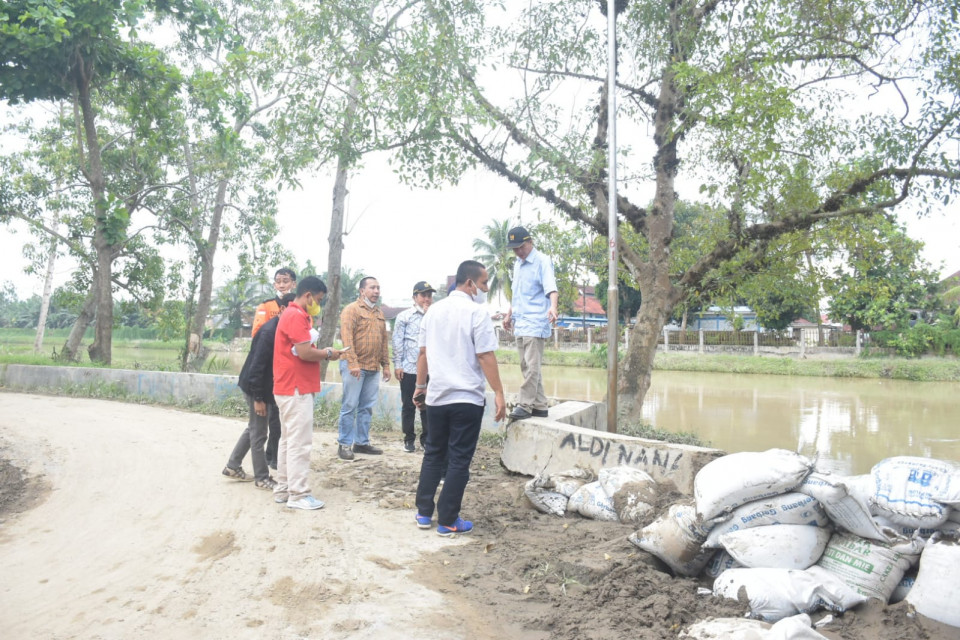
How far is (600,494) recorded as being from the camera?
474cm

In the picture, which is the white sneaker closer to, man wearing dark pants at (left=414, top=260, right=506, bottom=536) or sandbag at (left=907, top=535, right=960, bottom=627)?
man wearing dark pants at (left=414, top=260, right=506, bottom=536)

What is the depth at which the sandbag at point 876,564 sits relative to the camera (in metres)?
3.07

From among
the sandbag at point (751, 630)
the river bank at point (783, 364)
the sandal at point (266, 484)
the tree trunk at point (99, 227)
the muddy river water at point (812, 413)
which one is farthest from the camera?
the river bank at point (783, 364)

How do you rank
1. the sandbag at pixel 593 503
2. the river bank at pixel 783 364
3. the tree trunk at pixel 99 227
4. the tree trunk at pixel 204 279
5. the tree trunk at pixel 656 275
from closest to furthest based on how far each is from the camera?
the sandbag at pixel 593 503, the tree trunk at pixel 656 275, the tree trunk at pixel 99 227, the tree trunk at pixel 204 279, the river bank at pixel 783 364

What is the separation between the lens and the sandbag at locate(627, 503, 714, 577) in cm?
358

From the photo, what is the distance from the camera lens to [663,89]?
9844mm

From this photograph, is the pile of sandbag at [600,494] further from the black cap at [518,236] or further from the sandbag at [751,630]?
the black cap at [518,236]

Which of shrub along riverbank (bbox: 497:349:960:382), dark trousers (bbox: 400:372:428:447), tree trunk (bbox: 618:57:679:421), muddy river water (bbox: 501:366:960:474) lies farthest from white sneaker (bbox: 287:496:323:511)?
shrub along riverbank (bbox: 497:349:960:382)

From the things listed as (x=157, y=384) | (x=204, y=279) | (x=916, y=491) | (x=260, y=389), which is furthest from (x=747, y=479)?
(x=204, y=279)

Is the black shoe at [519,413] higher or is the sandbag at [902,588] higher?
the black shoe at [519,413]

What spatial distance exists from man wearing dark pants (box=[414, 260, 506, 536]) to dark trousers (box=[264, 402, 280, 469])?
1605mm

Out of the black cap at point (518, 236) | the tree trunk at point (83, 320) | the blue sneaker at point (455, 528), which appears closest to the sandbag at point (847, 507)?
the blue sneaker at point (455, 528)

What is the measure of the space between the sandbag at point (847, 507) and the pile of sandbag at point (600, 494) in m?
1.42

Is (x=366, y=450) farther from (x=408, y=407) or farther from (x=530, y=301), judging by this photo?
(x=530, y=301)
